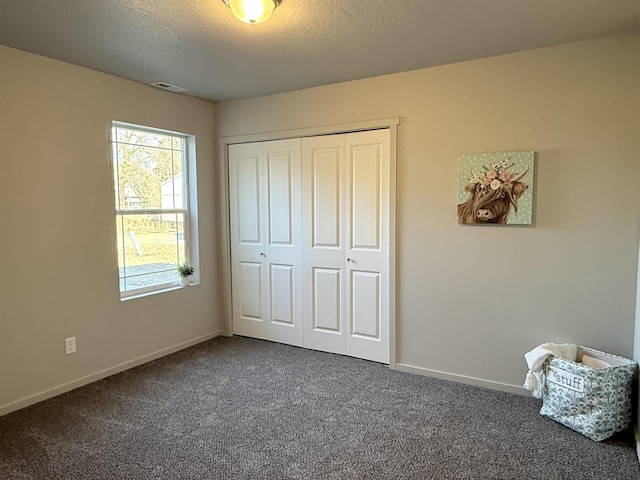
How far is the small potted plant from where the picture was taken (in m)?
4.12

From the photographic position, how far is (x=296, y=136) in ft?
13.0

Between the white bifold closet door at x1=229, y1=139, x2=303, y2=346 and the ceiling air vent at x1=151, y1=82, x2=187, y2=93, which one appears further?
the white bifold closet door at x1=229, y1=139, x2=303, y2=346

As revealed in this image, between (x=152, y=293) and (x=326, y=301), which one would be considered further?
(x=326, y=301)

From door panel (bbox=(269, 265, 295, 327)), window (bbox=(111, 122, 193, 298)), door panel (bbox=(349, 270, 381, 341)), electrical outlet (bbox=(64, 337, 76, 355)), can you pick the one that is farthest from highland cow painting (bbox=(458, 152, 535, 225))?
electrical outlet (bbox=(64, 337, 76, 355))

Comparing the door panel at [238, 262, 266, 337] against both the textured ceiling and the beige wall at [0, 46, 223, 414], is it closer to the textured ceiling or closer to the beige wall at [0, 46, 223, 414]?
the beige wall at [0, 46, 223, 414]

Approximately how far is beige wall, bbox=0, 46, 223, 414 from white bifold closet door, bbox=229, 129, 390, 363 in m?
0.93

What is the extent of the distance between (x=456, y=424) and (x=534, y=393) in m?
0.60

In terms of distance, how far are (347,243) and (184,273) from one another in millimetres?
1593

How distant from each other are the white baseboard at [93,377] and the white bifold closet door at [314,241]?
595 millimetres

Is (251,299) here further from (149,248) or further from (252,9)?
(252,9)

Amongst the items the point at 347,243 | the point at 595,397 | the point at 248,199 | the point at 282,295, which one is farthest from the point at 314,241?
the point at 595,397

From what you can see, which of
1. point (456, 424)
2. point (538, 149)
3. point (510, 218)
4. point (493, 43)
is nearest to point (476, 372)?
point (456, 424)

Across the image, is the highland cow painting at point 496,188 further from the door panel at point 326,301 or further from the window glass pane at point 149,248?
the window glass pane at point 149,248

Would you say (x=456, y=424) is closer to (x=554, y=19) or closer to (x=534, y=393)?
(x=534, y=393)
